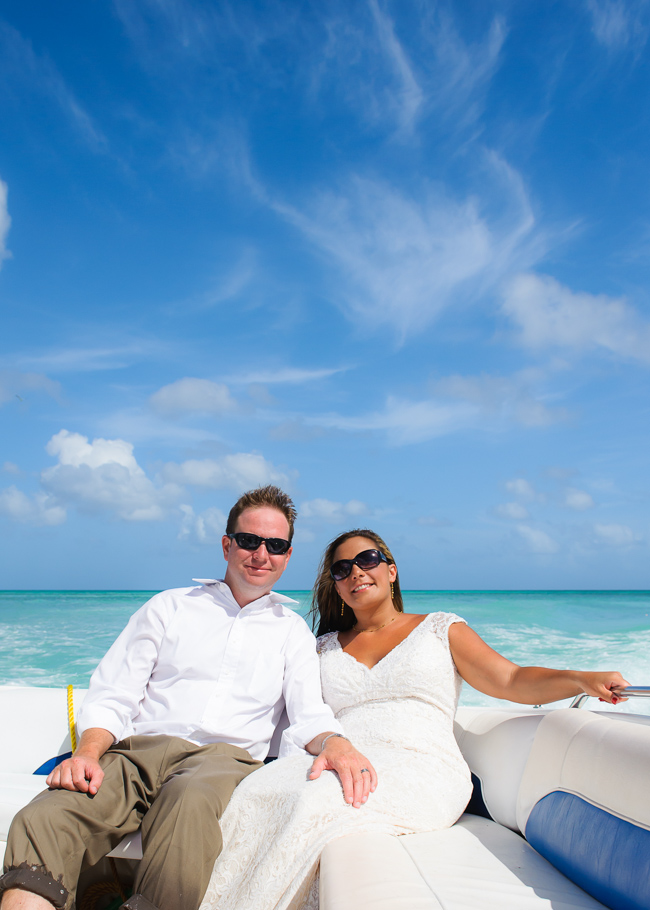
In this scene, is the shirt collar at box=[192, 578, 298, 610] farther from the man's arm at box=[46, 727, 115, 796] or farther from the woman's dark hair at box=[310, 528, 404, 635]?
the man's arm at box=[46, 727, 115, 796]

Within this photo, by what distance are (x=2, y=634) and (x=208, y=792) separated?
57.1ft

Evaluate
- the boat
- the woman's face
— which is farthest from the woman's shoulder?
the boat

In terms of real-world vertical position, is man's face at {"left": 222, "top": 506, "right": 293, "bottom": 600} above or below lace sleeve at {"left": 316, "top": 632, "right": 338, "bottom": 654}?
above

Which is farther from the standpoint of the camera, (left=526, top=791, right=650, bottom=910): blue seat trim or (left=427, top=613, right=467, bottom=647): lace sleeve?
(left=427, top=613, right=467, bottom=647): lace sleeve

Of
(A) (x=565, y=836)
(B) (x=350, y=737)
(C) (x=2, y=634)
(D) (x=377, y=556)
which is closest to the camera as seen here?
(A) (x=565, y=836)

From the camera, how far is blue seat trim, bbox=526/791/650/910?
65.9 inches

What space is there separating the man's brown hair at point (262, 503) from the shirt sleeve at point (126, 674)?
516 millimetres

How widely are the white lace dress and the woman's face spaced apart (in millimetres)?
276

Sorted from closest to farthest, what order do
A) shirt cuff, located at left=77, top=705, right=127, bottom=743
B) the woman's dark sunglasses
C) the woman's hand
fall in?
the woman's hand → shirt cuff, located at left=77, top=705, right=127, bottom=743 → the woman's dark sunglasses

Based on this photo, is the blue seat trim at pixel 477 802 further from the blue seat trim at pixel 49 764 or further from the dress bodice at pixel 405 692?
the blue seat trim at pixel 49 764

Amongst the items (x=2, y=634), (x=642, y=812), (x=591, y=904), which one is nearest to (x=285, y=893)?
(x=591, y=904)

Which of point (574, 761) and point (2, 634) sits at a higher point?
point (574, 761)

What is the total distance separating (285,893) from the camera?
5.89ft

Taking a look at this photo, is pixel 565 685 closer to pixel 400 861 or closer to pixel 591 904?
pixel 591 904
